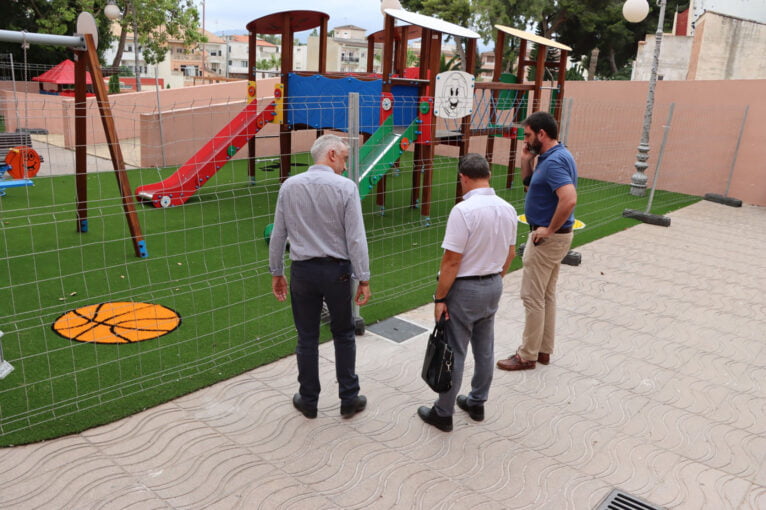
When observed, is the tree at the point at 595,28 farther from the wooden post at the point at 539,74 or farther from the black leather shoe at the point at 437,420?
the black leather shoe at the point at 437,420

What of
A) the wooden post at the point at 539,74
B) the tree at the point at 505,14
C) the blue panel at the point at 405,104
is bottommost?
the blue panel at the point at 405,104

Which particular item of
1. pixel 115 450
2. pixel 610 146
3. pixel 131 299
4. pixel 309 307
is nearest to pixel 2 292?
pixel 131 299

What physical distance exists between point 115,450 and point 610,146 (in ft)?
43.7

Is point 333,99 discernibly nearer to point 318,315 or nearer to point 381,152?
point 381,152

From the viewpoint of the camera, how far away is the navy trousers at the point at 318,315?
11.5 feet

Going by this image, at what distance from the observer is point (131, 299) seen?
572 cm

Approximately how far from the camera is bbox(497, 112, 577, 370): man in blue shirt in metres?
4.16

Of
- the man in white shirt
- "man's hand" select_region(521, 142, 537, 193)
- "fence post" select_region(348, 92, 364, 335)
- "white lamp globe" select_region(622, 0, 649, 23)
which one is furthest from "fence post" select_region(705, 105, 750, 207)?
the man in white shirt

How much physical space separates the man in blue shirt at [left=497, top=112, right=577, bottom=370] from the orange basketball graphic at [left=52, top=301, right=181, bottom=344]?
282 cm

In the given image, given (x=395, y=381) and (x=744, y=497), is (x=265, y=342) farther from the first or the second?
(x=744, y=497)

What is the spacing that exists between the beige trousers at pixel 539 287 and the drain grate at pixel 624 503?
1516mm

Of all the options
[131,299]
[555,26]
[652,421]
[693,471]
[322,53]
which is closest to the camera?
[693,471]

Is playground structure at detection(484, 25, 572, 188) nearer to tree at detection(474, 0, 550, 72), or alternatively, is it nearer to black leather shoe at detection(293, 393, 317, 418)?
black leather shoe at detection(293, 393, 317, 418)

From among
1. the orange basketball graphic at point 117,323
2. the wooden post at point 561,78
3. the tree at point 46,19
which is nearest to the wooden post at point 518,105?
the wooden post at point 561,78
